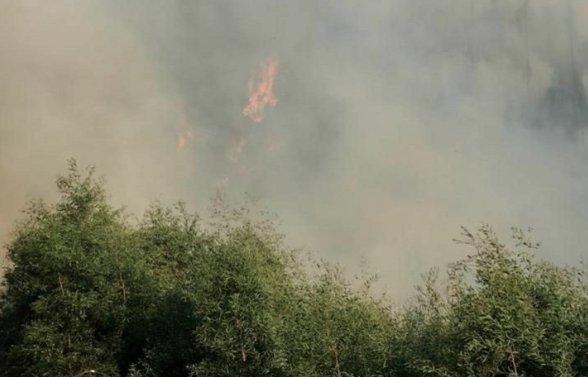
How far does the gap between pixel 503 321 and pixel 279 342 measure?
15.5 m

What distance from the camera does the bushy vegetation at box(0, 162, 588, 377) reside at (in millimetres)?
29734

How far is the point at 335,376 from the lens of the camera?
1551 inches

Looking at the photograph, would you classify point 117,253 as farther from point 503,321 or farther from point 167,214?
point 503,321

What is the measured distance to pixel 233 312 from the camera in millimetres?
42156

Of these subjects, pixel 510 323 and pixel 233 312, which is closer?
pixel 510 323

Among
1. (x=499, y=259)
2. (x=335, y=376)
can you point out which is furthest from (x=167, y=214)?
(x=499, y=259)

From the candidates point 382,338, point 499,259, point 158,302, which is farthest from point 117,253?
point 499,259

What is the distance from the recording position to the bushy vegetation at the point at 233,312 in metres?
29.7

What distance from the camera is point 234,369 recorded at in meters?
42.1

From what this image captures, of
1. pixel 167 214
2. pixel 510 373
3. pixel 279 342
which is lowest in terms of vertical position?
pixel 510 373

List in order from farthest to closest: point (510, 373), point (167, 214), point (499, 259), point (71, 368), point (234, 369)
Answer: point (167, 214)
point (71, 368)
point (234, 369)
point (499, 259)
point (510, 373)

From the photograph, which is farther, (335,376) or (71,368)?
(71,368)

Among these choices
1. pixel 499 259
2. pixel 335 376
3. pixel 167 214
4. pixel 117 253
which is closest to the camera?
pixel 499 259

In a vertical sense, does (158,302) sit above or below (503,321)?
above
